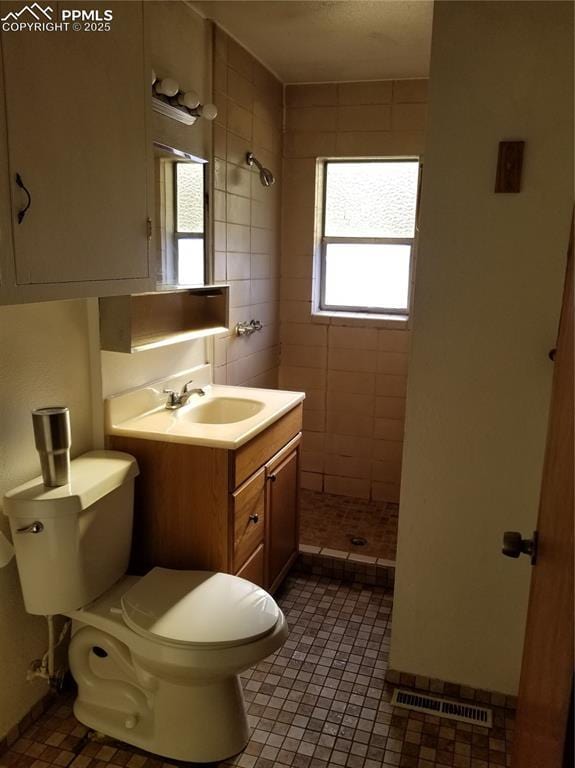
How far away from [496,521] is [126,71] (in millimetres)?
1735

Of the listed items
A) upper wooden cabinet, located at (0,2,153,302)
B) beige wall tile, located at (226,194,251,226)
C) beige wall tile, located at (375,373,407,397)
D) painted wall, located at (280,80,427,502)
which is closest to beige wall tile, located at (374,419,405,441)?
painted wall, located at (280,80,427,502)

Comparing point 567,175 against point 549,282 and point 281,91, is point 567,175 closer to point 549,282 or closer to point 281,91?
point 549,282

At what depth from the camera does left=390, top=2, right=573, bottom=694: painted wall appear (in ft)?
Answer: 5.74

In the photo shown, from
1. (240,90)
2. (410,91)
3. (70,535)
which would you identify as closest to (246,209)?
(240,90)

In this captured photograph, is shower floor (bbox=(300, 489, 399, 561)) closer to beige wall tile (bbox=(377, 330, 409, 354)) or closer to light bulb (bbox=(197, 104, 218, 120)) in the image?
beige wall tile (bbox=(377, 330, 409, 354))

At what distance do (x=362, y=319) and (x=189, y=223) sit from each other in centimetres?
138

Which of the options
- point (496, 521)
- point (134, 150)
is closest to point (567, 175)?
point (496, 521)

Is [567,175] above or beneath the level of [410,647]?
above

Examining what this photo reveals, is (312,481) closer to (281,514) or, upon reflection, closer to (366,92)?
(281,514)

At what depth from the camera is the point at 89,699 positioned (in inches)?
77.0

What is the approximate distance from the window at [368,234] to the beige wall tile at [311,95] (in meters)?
0.32

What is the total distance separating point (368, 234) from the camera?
362 cm

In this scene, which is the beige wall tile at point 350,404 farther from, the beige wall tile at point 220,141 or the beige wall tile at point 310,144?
the beige wall tile at point 220,141

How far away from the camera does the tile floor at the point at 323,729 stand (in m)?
1.85
